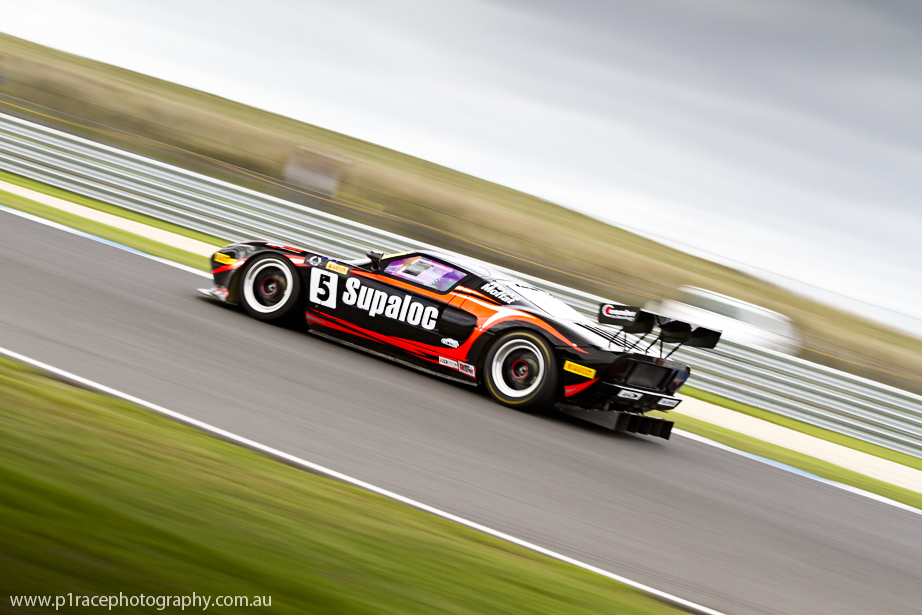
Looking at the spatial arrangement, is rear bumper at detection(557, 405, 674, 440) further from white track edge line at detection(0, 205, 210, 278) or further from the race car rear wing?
white track edge line at detection(0, 205, 210, 278)

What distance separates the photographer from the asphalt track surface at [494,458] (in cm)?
446

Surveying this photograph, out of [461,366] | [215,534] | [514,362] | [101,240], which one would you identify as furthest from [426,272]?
[101,240]

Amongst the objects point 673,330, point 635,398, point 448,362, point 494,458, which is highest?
point 673,330

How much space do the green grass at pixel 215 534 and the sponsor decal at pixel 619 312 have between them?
3324mm

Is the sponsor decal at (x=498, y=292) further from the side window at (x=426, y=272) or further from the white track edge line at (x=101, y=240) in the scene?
the white track edge line at (x=101, y=240)

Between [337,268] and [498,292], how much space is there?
1.53m

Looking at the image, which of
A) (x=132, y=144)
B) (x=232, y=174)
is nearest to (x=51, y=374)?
(x=232, y=174)

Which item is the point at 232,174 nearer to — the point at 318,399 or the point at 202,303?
the point at 202,303

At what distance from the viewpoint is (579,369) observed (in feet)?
22.0

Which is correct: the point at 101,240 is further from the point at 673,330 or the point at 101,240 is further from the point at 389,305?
the point at 673,330

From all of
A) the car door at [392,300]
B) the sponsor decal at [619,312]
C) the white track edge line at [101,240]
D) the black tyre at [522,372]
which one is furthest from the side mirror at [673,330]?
the white track edge line at [101,240]

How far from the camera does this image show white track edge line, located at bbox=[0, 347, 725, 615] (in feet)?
12.8

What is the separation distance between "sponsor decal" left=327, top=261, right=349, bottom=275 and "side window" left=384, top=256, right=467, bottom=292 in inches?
14.7

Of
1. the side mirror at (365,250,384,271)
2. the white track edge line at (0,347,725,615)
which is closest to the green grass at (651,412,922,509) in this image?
the side mirror at (365,250,384,271)
